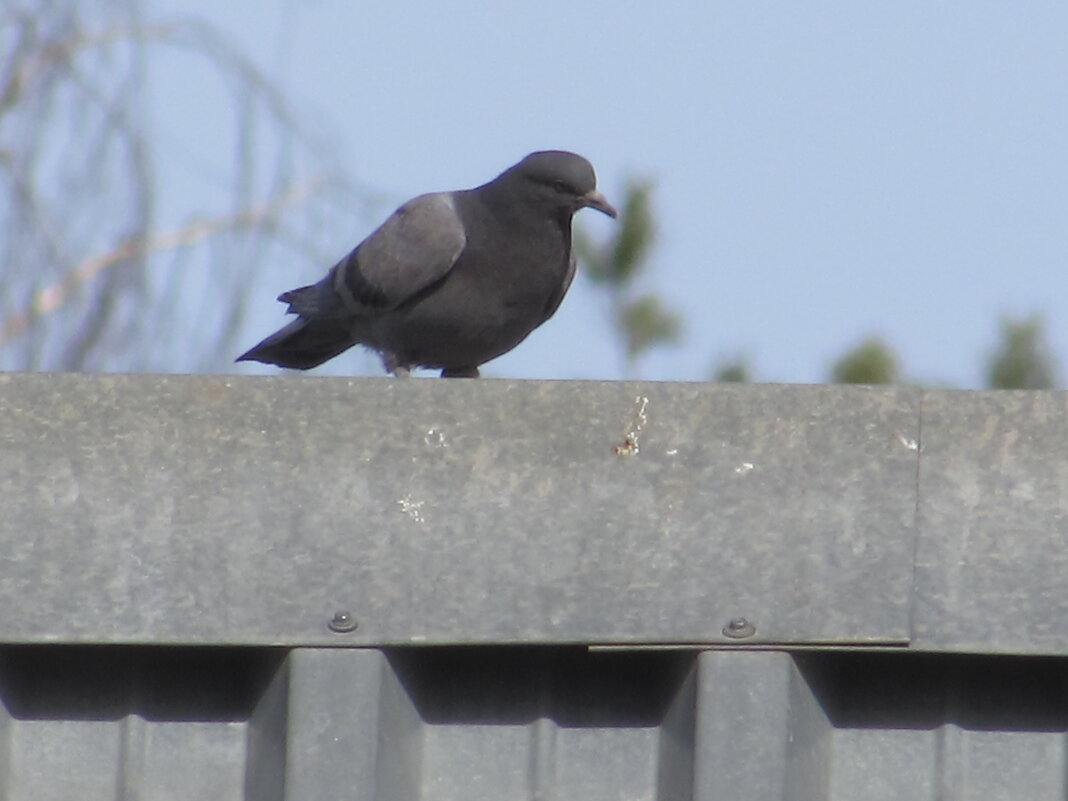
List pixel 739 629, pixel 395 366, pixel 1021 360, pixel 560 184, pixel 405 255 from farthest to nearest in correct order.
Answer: pixel 1021 360
pixel 395 366
pixel 560 184
pixel 405 255
pixel 739 629

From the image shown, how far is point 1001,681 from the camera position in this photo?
8.34ft

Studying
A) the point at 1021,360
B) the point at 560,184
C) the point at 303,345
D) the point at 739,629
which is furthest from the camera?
the point at 1021,360

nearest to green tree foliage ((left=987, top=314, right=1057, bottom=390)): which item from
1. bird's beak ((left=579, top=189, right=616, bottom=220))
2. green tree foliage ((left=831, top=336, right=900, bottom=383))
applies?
green tree foliage ((left=831, top=336, right=900, bottom=383))

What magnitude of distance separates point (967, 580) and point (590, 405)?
1.90 ft

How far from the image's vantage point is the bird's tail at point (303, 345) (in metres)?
6.22

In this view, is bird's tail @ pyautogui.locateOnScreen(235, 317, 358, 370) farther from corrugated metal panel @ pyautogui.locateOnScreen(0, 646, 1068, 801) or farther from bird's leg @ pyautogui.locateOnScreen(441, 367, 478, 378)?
corrugated metal panel @ pyautogui.locateOnScreen(0, 646, 1068, 801)

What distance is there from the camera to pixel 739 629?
245cm

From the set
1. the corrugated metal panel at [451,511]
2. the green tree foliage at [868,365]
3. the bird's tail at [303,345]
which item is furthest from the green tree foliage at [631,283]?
the corrugated metal panel at [451,511]

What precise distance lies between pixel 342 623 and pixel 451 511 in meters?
A: 0.22

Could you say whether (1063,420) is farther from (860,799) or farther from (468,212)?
(468,212)

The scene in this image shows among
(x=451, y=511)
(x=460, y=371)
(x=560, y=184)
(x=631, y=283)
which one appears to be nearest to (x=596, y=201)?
(x=560, y=184)

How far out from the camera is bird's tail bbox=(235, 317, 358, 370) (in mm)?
6219

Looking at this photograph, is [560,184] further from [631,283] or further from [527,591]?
[631,283]

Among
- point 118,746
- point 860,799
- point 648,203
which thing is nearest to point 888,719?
point 860,799
